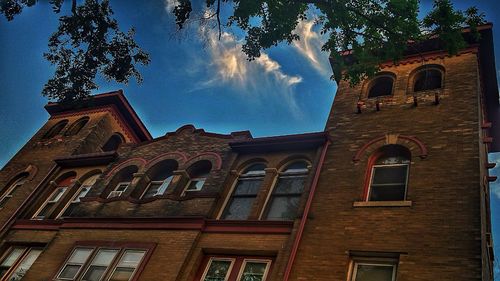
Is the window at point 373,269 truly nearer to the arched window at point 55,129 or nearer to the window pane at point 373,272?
the window pane at point 373,272

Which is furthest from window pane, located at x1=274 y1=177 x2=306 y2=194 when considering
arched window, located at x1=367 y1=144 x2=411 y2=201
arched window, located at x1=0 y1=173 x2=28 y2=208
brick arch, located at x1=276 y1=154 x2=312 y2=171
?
arched window, located at x1=0 y1=173 x2=28 y2=208

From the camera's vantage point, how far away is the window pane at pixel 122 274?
40.1 feet

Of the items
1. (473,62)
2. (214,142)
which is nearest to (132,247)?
(214,142)

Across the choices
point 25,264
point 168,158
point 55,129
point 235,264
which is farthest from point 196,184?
point 55,129

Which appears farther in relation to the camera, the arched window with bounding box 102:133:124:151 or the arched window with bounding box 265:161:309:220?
the arched window with bounding box 102:133:124:151

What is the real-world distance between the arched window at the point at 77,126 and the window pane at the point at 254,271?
1531 cm

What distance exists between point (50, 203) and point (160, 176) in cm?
551

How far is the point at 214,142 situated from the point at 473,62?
31.5 feet

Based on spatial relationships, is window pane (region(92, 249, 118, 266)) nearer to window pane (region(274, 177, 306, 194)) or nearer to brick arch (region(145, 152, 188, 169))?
brick arch (region(145, 152, 188, 169))

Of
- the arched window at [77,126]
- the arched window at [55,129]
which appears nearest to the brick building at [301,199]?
the arched window at [77,126]

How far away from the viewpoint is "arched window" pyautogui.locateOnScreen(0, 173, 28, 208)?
64.3 feet

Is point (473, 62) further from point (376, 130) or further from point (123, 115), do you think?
point (123, 115)

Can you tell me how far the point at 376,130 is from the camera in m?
13.7

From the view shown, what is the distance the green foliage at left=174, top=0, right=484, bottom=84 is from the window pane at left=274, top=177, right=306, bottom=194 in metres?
3.49
